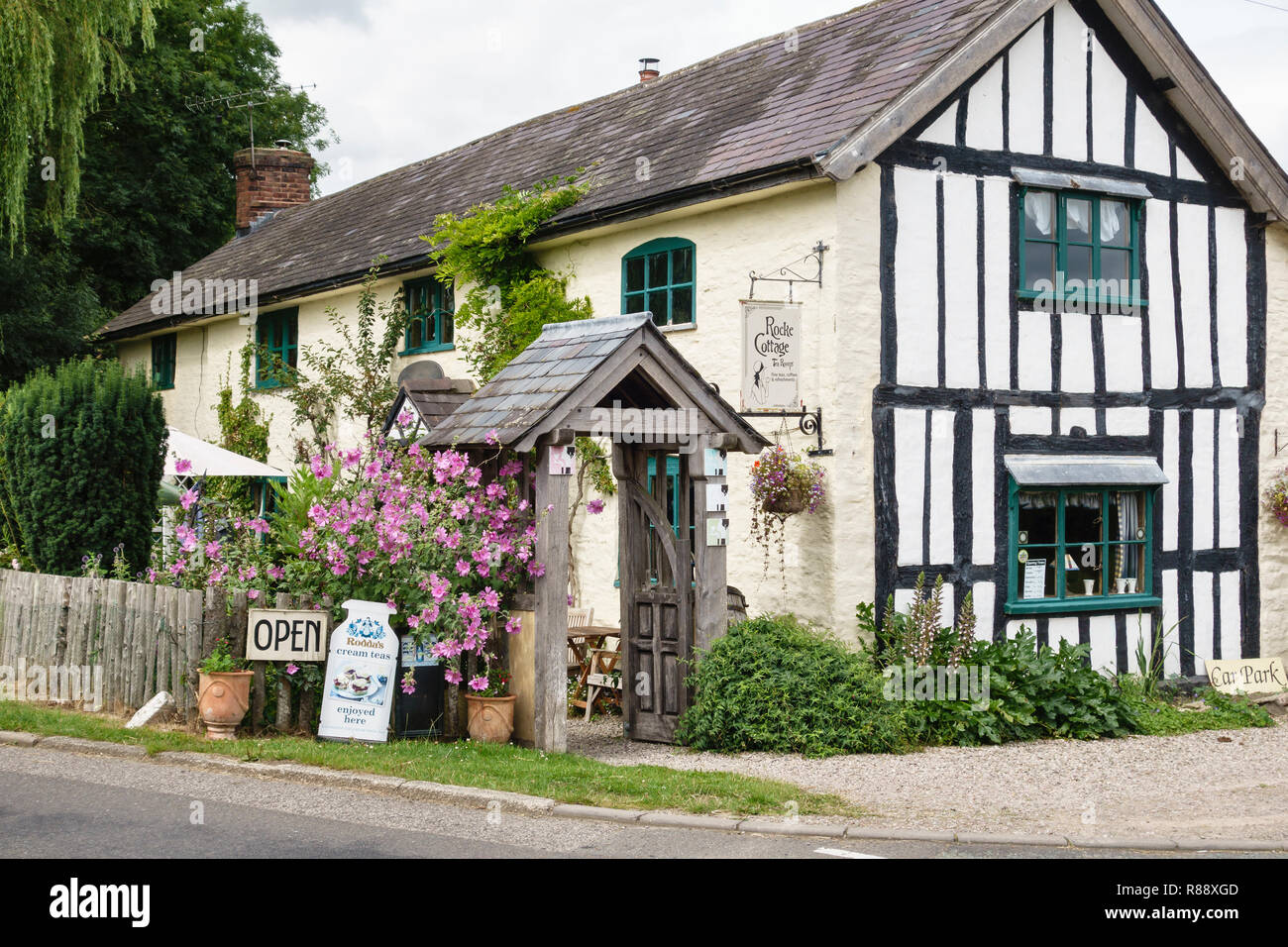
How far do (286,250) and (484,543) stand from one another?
14109 millimetres

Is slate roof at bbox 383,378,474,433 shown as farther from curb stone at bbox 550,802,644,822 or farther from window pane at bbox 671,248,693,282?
curb stone at bbox 550,802,644,822

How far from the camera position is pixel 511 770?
344 inches

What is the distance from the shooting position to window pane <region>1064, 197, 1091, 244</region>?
1324 centimetres

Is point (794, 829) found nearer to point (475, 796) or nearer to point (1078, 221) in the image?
point (475, 796)

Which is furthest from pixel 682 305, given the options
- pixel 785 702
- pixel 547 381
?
pixel 785 702

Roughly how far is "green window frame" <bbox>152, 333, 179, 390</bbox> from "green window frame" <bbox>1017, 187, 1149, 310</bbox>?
1590 centimetres

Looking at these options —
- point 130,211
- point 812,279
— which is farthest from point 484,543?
point 130,211

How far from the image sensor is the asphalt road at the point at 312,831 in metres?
6.66

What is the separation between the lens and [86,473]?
12.9 metres

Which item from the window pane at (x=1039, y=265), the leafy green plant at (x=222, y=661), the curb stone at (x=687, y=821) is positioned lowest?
the curb stone at (x=687, y=821)

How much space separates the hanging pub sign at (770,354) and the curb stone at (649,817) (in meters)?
4.65

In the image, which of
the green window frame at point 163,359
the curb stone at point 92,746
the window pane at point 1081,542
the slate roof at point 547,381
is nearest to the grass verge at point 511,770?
the curb stone at point 92,746

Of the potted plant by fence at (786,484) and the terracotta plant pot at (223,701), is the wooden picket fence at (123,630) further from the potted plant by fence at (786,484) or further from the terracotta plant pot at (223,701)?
the potted plant by fence at (786,484)
